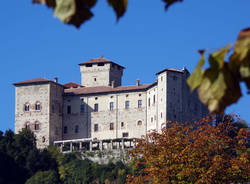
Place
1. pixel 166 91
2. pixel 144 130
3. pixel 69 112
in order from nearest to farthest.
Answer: pixel 166 91, pixel 144 130, pixel 69 112

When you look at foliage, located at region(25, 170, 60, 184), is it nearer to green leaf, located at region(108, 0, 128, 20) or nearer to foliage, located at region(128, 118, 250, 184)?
foliage, located at region(128, 118, 250, 184)

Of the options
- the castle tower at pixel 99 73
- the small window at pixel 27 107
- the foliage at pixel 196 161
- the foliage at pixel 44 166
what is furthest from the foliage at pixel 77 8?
the castle tower at pixel 99 73

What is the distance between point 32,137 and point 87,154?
6954 mm

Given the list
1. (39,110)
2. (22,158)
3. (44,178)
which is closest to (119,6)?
(44,178)

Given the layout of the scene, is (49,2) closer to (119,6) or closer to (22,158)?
(119,6)

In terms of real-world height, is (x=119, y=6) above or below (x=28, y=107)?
below

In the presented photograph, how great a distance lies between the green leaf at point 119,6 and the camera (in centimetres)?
229

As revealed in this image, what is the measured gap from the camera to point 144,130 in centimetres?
6225

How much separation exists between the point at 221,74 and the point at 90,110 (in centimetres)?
6382

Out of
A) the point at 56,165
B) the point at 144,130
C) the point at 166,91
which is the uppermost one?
the point at 166,91

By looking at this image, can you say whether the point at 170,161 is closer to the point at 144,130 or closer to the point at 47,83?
the point at 144,130

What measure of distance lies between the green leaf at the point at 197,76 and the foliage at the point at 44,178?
52.7 metres

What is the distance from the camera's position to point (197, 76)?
2.17 meters

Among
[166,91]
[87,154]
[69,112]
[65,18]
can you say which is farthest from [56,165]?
[65,18]
